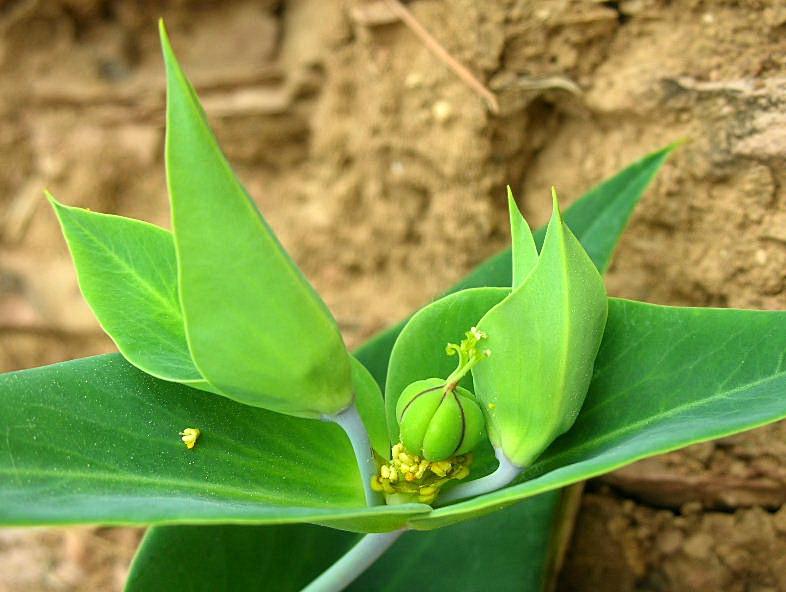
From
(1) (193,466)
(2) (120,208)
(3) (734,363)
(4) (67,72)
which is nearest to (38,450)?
(1) (193,466)

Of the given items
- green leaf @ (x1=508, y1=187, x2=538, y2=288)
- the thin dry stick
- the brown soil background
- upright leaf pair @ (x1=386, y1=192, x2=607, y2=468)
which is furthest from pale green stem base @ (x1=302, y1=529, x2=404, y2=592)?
the thin dry stick

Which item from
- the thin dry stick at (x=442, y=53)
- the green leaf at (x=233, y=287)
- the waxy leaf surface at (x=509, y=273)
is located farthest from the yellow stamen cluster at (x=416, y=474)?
the thin dry stick at (x=442, y=53)

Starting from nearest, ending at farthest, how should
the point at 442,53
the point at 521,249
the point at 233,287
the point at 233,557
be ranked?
the point at 233,287
the point at 521,249
the point at 233,557
the point at 442,53

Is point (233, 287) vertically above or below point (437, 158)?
above

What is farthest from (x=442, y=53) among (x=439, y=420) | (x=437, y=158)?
(x=439, y=420)

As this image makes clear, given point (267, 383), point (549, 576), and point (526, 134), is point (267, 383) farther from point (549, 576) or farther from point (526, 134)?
point (526, 134)

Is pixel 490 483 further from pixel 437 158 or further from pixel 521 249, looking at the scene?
pixel 437 158
